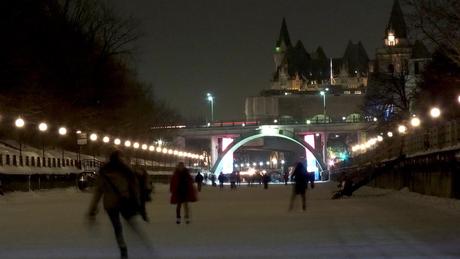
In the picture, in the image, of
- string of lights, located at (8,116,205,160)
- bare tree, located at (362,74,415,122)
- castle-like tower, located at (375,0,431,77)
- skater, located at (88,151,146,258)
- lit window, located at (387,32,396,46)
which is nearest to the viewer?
skater, located at (88,151,146,258)

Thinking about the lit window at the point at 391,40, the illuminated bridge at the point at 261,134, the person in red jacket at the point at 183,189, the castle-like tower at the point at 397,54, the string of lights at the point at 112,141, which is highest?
the lit window at the point at 391,40

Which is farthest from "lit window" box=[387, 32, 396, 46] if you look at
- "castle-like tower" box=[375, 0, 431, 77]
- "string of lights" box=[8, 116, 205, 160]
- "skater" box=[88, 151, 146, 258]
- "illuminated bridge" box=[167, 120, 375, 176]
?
"skater" box=[88, 151, 146, 258]

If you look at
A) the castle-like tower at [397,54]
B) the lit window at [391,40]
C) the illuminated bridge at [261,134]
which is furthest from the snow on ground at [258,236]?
the lit window at [391,40]

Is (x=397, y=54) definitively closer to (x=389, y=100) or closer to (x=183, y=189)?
(x=389, y=100)

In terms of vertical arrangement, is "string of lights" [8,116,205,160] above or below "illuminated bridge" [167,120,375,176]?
below

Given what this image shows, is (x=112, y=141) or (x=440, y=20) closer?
(x=440, y=20)

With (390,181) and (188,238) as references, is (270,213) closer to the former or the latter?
(188,238)

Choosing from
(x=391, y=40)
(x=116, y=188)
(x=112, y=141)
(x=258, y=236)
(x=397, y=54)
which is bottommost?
(x=258, y=236)

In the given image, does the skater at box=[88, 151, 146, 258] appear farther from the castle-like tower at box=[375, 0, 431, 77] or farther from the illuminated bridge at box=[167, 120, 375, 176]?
the illuminated bridge at box=[167, 120, 375, 176]

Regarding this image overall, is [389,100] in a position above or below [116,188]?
above

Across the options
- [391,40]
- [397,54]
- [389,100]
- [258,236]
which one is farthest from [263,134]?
[258,236]

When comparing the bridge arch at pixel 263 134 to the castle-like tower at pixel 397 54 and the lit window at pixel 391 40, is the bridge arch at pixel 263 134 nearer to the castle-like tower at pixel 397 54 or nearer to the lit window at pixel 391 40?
the castle-like tower at pixel 397 54

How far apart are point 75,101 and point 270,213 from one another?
38.4 metres

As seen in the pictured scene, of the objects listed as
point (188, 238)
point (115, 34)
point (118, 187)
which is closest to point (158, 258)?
point (118, 187)
